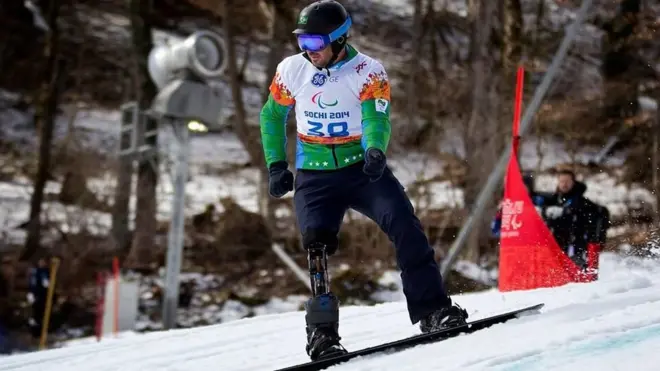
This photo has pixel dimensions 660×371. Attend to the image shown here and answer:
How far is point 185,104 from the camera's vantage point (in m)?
9.99

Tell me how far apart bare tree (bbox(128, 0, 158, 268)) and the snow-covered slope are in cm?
1290

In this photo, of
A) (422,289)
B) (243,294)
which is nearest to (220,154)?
(243,294)

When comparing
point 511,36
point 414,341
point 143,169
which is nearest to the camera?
point 414,341

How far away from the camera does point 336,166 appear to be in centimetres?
429

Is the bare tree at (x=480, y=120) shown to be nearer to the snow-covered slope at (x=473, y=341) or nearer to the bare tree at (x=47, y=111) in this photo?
the snow-covered slope at (x=473, y=341)

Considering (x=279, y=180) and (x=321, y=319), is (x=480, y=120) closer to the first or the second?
(x=279, y=180)

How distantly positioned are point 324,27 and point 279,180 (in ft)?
2.53

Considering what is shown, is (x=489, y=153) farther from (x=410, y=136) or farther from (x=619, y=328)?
(x=619, y=328)

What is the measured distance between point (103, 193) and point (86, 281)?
11.0 feet

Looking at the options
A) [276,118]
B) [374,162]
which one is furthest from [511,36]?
[374,162]

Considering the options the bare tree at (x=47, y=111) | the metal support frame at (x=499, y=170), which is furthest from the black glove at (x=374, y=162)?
the bare tree at (x=47, y=111)

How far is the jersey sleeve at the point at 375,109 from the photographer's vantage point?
4.12 meters

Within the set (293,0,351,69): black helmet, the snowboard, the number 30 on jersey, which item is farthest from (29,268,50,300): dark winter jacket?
(293,0,351,69): black helmet

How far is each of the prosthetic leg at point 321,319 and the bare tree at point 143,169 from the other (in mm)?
14691
